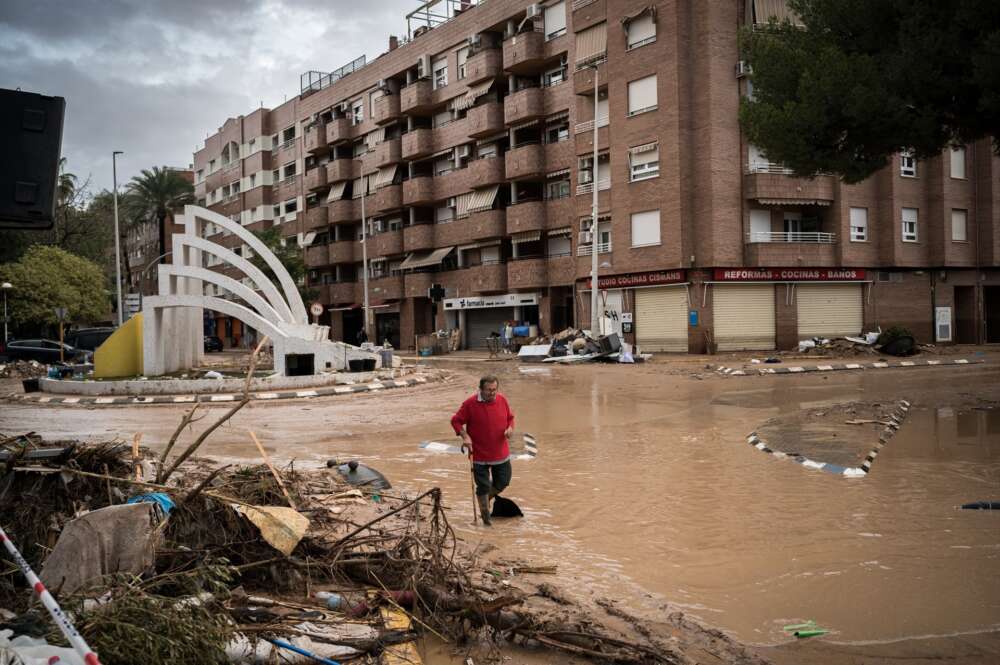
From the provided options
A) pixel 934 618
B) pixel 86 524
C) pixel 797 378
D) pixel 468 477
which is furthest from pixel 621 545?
pixel 797 378

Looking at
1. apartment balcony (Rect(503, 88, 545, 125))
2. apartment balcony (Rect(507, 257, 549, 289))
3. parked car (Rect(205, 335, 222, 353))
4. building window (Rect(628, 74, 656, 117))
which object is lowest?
parked car (Rect(205, 335, 222, 353))

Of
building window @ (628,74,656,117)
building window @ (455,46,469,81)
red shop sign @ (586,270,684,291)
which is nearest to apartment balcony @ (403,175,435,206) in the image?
building window @ (455,46,469,81)

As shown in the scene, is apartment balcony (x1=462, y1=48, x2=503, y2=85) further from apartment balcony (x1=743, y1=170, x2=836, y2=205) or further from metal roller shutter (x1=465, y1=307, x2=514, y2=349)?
apartment balcony (x1=743, y1=170, x2=836, y2=205)

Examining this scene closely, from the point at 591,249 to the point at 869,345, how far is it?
42.7 feet

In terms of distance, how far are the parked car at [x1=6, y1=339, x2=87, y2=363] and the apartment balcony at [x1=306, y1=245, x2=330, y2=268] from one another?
21537mm

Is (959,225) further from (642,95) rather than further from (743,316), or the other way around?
(642,95)

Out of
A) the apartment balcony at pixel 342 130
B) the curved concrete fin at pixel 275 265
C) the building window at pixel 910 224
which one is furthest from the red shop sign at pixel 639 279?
the apartment balcony at pixel 342 130

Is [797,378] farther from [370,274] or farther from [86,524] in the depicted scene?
[370,274]

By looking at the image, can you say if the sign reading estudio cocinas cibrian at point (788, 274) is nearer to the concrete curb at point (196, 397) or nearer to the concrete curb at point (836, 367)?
the concrete curb at point (836, 367)

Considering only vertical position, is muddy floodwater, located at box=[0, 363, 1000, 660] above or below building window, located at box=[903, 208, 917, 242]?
below

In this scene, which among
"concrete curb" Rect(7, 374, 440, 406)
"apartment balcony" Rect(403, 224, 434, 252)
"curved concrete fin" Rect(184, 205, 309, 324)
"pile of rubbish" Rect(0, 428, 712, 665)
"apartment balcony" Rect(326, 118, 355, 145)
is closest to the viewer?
"pile of rubbish" Rect(0, 428, 712, 665)

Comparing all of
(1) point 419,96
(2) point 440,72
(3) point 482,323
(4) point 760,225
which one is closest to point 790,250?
(4) point 760,225

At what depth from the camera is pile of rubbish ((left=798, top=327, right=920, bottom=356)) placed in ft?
93.3

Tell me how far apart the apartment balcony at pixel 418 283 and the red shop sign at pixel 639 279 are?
47.1 ft
